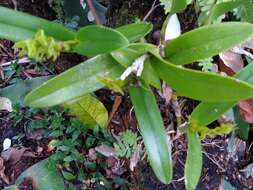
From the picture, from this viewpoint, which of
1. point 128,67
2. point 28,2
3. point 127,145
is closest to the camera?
point 128,67

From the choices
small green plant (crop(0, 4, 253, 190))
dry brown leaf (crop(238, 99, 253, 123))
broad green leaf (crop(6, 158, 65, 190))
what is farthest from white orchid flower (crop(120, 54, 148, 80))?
broad green leaf (crop(6, 158, 65, 190))

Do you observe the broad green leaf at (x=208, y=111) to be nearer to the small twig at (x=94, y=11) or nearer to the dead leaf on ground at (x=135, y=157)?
the dead leaf on ground at (x=135, y=157)

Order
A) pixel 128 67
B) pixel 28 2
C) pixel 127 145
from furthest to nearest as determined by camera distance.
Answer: pixel 28 2 < pixel 127 145 < pixel 128 67

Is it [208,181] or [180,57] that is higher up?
[180,57]

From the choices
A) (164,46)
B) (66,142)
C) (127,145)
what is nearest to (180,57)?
(164,46)

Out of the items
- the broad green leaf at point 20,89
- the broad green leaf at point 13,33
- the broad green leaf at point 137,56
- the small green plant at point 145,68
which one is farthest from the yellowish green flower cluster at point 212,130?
the broad green leaf at point 20,89

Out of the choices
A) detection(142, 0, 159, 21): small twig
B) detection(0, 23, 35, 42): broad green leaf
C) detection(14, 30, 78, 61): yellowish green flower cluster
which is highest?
detection(14, 30, 78, 61): yellowish green flower cluster

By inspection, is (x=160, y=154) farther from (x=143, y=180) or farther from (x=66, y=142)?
(x=66, y=142)

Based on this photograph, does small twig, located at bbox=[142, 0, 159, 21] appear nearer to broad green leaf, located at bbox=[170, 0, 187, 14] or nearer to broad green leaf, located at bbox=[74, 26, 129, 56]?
broad green leaf, located at bbox=[170, 0, 187, 14]
